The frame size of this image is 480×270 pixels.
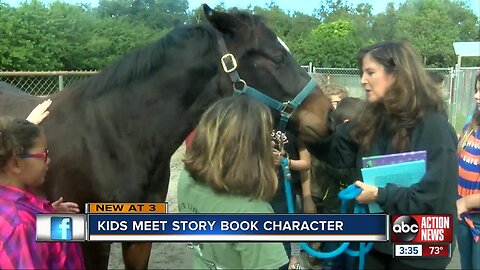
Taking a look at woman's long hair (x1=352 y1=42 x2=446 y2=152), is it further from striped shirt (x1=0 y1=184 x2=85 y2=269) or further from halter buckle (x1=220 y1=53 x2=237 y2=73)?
striped shirt (x1=0 y1=184 x2=85 y2=269)

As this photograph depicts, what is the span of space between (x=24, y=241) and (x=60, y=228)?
184 mm

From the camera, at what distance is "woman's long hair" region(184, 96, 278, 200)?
1.30m

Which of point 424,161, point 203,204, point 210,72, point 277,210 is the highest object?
point 210,72

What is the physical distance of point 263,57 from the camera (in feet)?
6.88

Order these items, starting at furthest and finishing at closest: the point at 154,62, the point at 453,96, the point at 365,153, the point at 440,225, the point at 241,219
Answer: the point at 453,96
the point at 154,62
the point at 365,153
the point at 440,225
the point at 241,219

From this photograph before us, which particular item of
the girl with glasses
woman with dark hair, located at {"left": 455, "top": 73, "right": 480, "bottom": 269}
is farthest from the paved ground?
the girl with glasses

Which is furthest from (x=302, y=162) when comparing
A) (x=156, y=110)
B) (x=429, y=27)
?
(x=429, y=27)

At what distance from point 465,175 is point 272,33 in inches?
49.2

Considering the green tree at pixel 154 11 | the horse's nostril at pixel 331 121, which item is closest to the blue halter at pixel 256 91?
the horse's nostril at pixel 331 121

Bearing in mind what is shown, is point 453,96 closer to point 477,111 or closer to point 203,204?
point 477,111

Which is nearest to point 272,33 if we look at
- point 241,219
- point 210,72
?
point 210,72

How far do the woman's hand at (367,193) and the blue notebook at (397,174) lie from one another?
4cm

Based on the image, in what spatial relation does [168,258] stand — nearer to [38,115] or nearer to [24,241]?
[38,115]

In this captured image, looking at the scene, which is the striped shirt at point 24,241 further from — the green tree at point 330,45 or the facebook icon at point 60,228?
the green tree at point 330,45
